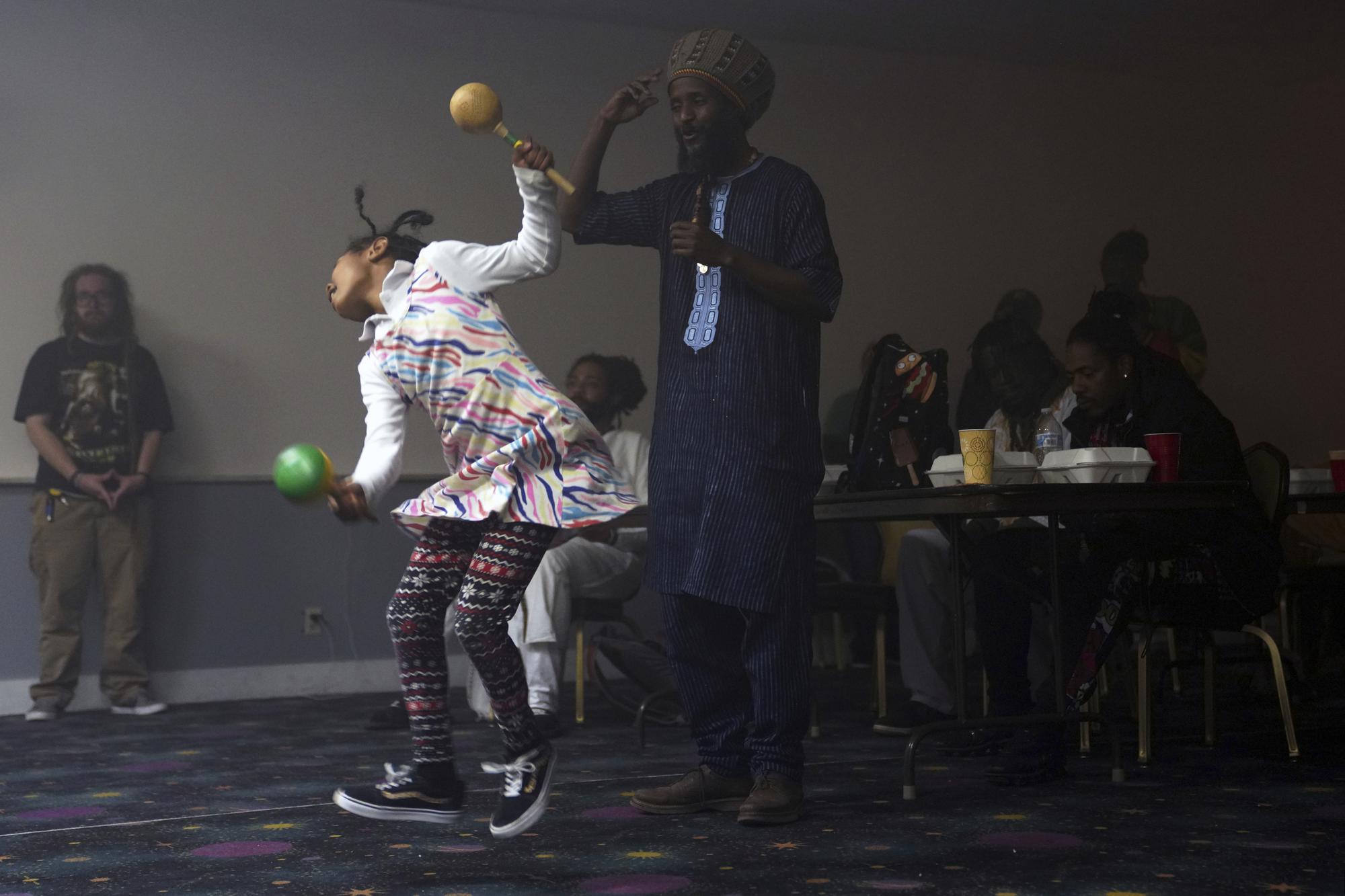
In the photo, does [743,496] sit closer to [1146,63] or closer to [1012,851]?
[1012,851]

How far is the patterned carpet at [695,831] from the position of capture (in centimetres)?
225

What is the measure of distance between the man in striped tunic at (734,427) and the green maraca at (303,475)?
2.69 feet

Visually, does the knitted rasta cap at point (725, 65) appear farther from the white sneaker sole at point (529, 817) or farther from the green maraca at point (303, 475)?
the white sneaker sole at point (529, 817)

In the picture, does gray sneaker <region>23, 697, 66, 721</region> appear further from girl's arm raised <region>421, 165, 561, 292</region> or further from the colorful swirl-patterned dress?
girl's arm raised <region>421, 165, 561, 292</region>

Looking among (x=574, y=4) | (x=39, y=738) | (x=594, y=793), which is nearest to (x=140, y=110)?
(x=574, y=4)

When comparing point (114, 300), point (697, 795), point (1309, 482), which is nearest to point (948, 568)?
point (1309, 482)

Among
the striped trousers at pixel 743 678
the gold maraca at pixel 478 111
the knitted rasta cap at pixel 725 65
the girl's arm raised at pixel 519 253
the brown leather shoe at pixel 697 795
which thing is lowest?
the brown leather shoe at pixel 697 795

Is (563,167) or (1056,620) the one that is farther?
(563,167)

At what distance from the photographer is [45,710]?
517cm

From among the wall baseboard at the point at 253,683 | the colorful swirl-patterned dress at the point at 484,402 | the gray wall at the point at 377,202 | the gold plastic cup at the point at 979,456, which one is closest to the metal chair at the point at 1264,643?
the gold plastic cup at the point at 979,456

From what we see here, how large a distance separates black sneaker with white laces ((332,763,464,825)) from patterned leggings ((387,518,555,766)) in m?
0.04

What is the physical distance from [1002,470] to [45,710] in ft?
12.2

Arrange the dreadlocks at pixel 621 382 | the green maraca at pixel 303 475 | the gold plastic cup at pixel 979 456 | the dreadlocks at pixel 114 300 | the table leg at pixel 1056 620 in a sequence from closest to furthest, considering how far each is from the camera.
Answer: the green maraca at pixel 303 475, the gold plastic cup at pixel 979 456, the table leg at pixel 1056 620, the dreadlocks at pixel 621 382, the dreadlocks at pixel 114 300

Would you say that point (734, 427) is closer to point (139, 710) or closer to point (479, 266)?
point (479, 266)
